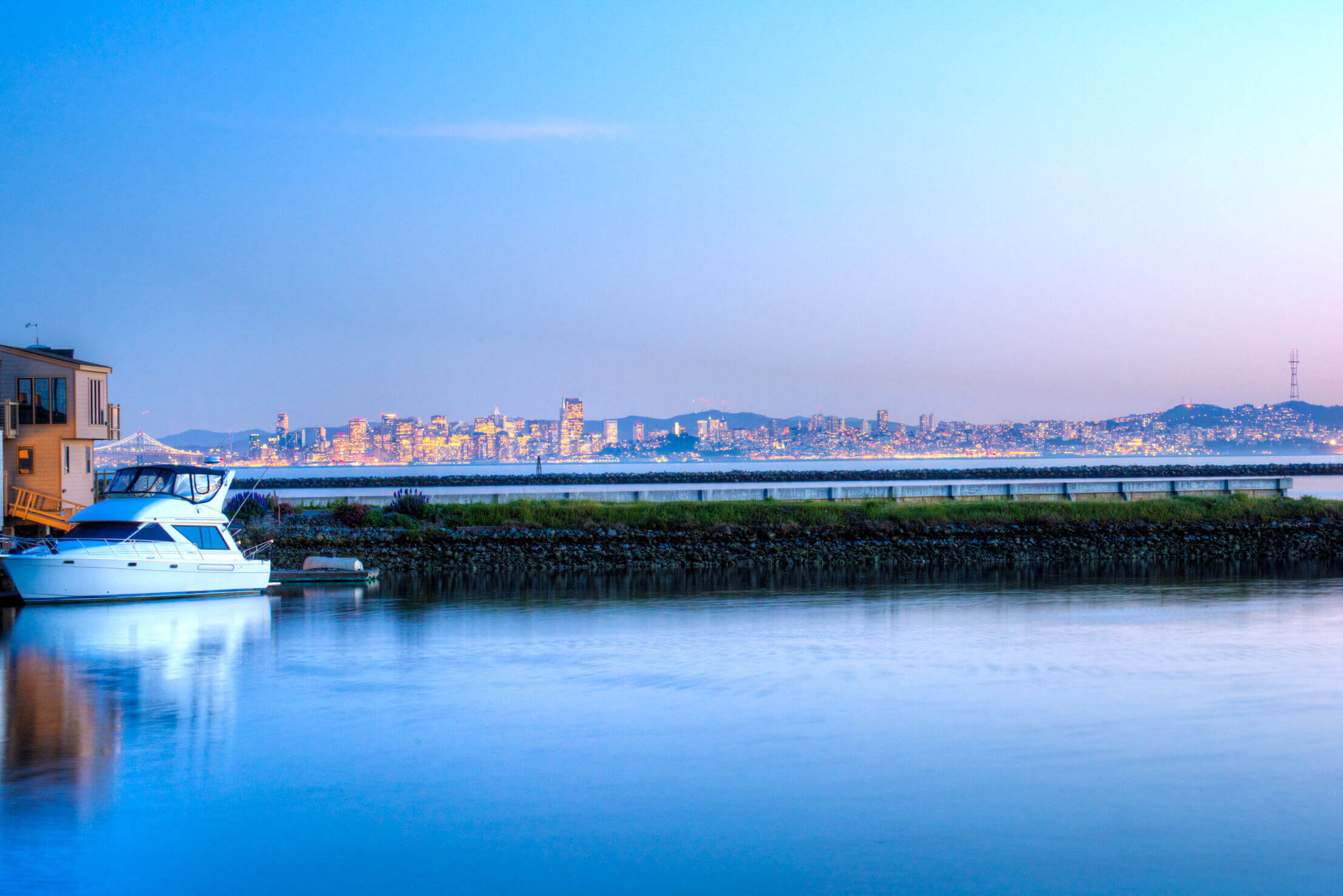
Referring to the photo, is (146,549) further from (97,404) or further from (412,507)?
(412,507)

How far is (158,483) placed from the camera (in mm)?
24359

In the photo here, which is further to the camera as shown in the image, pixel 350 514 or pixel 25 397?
pixel 350 514

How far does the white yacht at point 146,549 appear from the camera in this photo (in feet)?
72.7

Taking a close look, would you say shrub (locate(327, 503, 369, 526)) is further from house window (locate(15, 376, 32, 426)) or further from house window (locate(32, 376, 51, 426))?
house window (locate(15, 376, 32, 426))

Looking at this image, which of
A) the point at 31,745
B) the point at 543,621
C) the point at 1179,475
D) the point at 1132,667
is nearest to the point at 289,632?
the point at 543,621

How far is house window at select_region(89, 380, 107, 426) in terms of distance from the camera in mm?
29781

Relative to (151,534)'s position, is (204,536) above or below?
below

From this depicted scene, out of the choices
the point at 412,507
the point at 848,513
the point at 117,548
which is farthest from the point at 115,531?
the point at 848,513

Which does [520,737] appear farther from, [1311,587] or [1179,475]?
[1179,475]

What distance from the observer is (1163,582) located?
25.7 metres

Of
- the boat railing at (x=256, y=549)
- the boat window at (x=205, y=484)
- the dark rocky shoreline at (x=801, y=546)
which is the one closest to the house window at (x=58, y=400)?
the dark rocky shoreline at (x=801, y=546)

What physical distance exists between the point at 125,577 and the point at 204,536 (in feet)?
6.90

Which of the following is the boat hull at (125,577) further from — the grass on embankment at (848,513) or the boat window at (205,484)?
the grass on embankment at (848,513)

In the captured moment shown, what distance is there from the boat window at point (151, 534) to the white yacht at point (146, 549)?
0.02m
